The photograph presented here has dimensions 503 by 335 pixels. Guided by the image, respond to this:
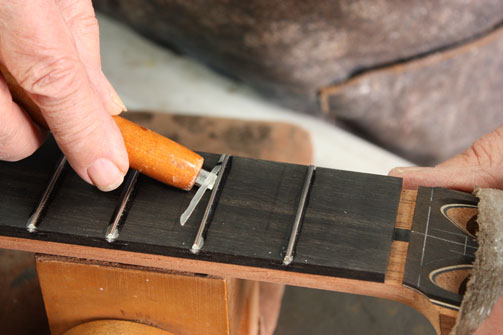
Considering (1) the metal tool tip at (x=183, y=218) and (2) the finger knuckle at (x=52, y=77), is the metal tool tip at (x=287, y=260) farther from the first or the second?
(2) the finger knuckle at (x=52, y=77)

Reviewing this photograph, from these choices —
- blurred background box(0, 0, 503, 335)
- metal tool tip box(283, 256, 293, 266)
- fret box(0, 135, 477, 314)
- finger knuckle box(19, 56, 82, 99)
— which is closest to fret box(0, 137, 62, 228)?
fret box(0, 135, 477, 314)

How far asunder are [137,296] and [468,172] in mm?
739

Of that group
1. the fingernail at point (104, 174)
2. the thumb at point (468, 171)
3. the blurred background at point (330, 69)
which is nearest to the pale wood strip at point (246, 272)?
the fingernail at point (104, 174)

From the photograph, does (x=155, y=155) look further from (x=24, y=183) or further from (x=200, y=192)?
(x=24, y=183)

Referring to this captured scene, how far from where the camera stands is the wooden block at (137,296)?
1.17 metres

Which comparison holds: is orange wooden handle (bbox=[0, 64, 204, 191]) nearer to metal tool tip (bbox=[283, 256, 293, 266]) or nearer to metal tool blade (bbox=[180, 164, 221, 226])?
metal tool blade (bbox=[180, 164, 221, 226])

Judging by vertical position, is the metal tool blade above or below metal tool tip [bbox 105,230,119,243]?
above

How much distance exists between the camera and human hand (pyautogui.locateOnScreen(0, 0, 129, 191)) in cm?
90

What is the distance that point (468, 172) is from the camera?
49.6 inches

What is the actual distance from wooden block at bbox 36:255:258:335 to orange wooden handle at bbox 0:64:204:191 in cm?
20

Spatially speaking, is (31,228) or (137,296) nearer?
(31,228)

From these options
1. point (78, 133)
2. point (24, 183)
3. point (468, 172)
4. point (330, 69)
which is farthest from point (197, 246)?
point (330, 69)

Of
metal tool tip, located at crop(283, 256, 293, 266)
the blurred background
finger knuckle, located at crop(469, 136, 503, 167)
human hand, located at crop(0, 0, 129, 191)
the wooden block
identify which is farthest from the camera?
the blurred background

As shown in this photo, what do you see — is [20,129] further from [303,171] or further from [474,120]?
[474,120]
